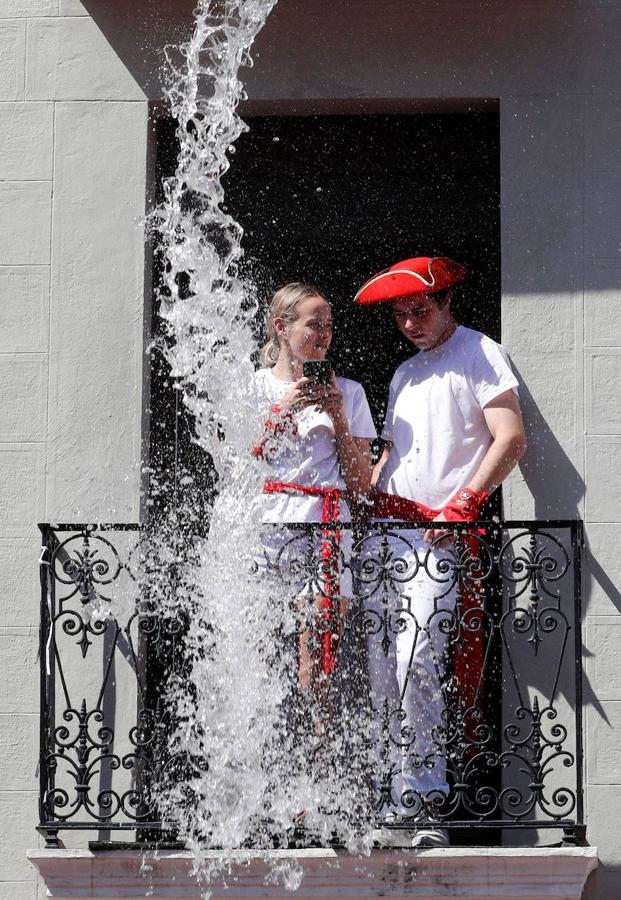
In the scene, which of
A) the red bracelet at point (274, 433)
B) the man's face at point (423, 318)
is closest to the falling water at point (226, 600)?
the red bracelet at point (274, 433)

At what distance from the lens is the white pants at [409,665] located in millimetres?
7703

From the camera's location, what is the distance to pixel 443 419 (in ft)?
26.5

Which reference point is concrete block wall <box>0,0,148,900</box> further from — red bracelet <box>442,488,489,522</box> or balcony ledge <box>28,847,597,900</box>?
red bracelet <box>442,488,489,522</box>

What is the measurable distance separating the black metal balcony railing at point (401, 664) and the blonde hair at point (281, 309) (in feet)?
2.65

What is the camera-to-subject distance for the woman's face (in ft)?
26.0

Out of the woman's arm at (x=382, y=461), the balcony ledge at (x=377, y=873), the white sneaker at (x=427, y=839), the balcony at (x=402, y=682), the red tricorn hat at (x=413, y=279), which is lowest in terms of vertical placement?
the balcony ledge at (x=377, y=873)

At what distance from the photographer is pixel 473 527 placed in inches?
307

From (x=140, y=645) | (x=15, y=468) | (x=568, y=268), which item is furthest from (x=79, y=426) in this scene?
(x=568, y=268)

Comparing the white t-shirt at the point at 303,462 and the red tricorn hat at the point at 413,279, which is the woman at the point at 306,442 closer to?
the white t-shirt at the point at 303,462

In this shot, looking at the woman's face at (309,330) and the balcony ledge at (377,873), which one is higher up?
the woman's face at (309,330)

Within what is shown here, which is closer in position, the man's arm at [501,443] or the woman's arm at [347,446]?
the woman's arm at [347,446]

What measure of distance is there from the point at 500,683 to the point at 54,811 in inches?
81.2

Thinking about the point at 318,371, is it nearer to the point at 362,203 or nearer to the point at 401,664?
the point at 401,664

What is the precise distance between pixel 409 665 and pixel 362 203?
251 centimetres
